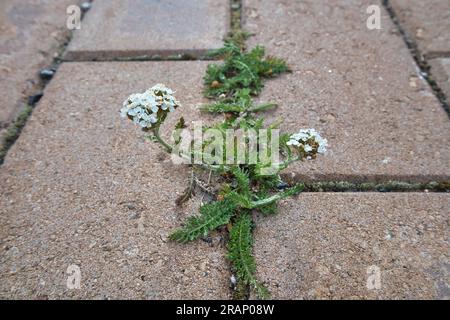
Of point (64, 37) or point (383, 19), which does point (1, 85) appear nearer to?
point (64, 37)

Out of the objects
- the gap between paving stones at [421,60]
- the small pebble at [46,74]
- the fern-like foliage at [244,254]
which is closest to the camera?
the fern-like foliage at [244,254]

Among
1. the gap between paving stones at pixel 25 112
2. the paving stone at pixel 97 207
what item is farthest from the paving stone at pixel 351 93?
the gap between paving stones at pixel 25 112

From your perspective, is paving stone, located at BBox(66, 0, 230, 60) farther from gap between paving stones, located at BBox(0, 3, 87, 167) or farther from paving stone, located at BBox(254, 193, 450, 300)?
paving stone, located at BBox(254, 193, 450, 300)

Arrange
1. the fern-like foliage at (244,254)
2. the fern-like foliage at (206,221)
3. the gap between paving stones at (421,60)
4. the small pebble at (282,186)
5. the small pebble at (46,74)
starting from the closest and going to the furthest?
the fern-like foliage at (244,254)
the fern-like foliage at (206,221)
the small pebble at (282,186)
the gap between paving stones at (421,60)
the small pebble at (46,74)

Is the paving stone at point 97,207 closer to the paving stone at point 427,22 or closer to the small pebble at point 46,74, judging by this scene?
the small pebble at point 46,74

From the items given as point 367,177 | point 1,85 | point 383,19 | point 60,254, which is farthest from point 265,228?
point 383,19

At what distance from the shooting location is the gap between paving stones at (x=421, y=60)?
194 centimetres

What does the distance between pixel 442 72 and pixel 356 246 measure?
41.8 inches

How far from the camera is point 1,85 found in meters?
2.04

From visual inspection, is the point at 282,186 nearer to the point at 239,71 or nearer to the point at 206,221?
the point at 206,221

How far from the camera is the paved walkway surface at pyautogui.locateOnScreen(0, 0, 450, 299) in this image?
4.48ft

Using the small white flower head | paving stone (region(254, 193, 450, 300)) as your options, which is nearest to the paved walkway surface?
paving stone (region(254, 193, 450, 300))

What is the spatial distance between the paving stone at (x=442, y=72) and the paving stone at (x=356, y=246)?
64cm

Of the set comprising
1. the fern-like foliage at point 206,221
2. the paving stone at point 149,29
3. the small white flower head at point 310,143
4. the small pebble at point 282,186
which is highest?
the paving stone at point 149,29
